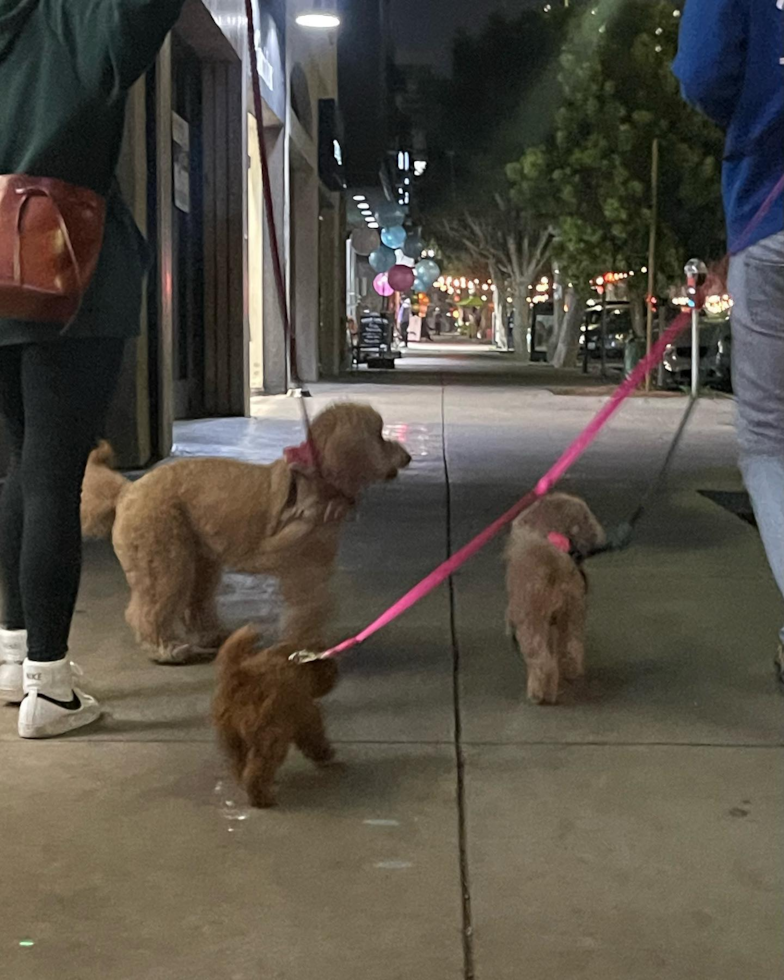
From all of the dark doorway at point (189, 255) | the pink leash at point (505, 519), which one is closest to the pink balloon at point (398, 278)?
the dark doorway at point (189, 255)

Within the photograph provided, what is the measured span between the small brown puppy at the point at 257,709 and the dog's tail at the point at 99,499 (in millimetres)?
1256

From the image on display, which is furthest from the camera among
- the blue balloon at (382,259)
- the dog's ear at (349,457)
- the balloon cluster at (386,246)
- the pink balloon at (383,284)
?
the pink balloon at (383,284)

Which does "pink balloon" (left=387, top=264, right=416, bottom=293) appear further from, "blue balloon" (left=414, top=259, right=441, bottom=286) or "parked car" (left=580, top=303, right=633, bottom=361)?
"blue balloon" (left=414, top=259, right=441, bottom=286)

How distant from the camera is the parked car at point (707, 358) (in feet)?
58.9

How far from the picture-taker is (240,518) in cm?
377

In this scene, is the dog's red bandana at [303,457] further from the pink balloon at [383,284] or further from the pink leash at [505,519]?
the pink balloon at [383,284]

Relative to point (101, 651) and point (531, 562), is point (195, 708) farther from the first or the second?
point (531, 562)

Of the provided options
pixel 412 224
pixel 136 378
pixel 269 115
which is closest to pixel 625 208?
pixel 269 115

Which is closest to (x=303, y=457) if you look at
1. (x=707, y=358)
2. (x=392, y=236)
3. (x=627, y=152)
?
(x=707, y=358)

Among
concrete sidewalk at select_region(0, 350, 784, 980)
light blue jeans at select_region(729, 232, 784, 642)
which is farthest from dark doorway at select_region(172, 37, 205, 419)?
light blue jeans at select_region(729, 232, 784, 642)

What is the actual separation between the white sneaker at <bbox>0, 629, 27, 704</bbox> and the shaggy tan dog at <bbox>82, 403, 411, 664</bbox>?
16.8 inches

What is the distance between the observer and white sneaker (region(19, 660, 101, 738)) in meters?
3.22

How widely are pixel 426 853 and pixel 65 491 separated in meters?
1.43

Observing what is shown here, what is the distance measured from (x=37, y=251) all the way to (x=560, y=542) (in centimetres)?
174
